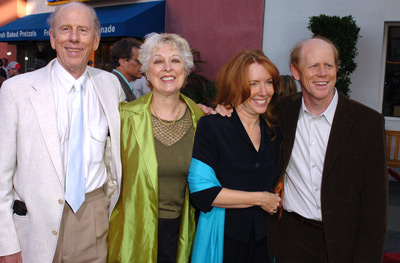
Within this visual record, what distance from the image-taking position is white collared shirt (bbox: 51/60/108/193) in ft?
7.52

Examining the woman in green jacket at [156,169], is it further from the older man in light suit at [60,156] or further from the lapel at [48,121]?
the lapel at [48,121]

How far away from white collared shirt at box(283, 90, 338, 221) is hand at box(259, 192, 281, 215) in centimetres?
20

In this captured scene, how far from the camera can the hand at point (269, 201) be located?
2371mm

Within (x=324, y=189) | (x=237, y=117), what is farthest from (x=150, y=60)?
(x=324, y=189)

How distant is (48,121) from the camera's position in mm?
2191

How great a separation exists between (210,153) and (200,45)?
788cm

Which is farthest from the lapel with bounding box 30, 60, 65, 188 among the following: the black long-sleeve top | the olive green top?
the black long-sleeve top

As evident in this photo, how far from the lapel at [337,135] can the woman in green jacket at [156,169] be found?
36.1 inches

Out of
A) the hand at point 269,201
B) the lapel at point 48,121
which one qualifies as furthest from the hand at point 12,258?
the hand at point 269,201

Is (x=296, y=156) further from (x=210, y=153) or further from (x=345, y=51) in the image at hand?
(x=345, y=51)

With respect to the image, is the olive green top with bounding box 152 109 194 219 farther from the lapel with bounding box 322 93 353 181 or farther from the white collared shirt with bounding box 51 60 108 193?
the lapel with bounding box 322 93 353 181

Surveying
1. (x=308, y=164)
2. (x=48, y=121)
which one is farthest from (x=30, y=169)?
(x=308, y=164)

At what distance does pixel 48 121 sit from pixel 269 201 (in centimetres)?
142

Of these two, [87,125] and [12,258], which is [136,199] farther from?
[12,258]
